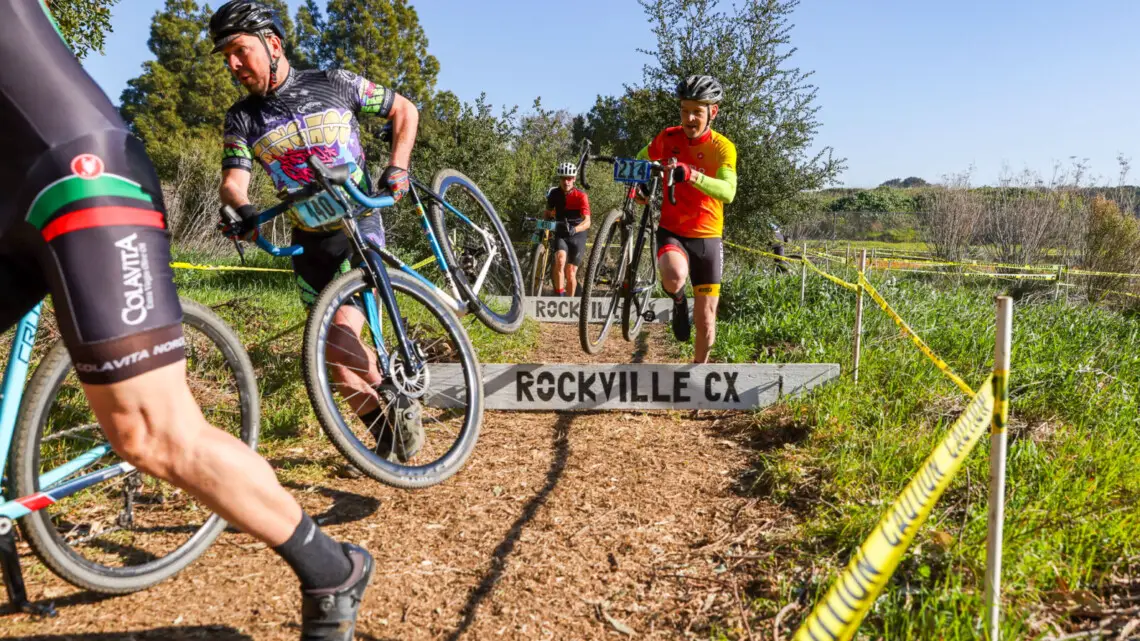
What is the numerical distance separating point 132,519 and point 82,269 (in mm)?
1830

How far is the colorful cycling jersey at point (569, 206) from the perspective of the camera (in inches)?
408

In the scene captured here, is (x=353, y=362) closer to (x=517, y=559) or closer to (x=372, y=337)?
(x=372, y=337)

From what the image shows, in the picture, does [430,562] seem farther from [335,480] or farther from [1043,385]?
[1043,385]

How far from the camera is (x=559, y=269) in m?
10.3

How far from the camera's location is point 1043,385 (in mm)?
4094

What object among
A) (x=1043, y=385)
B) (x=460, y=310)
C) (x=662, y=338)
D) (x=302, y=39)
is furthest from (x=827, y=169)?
(x=302, y=39)

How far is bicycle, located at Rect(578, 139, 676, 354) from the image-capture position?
5270mm

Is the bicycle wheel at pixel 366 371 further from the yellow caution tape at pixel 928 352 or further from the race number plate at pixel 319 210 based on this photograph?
the yellow caution tape at pixel 928 352

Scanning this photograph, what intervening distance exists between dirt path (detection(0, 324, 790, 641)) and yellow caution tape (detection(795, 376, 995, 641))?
3.28 ft

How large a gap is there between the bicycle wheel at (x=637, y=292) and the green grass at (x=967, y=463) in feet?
2.90

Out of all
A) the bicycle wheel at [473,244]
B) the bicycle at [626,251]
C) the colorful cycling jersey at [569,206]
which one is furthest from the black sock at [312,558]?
the colorful cycling jersey at [569,206]

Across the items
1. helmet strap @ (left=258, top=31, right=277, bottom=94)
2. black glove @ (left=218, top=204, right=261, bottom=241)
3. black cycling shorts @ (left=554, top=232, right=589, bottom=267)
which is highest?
helmet strap @ (left=258, top=31, right=277, bottom=94)

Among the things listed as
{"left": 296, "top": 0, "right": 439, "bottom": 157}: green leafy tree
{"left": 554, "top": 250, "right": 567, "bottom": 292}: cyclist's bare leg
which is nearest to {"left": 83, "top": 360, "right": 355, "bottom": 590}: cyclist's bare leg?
{"left": 554, "top": 250, "right": 567, "bottom": 292}: cyclist's bare leg

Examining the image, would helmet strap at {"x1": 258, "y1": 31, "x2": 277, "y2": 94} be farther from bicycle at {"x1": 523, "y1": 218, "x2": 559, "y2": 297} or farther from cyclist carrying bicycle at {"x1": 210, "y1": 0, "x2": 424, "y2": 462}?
bicycle at {"x1": 523, "y1": 218, "x2": 559, "y2": 297}
